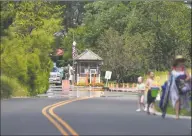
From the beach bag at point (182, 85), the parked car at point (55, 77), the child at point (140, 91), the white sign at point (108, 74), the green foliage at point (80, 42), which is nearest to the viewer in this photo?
the beach bag at point (182, 85)

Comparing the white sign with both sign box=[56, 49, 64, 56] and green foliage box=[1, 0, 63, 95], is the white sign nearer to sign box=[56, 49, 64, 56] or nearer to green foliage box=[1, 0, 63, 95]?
sign box=[56, 49, 64, 56]

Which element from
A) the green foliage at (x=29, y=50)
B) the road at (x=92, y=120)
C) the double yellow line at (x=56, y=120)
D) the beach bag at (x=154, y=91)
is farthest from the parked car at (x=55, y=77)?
the beach bag at (x=154, y=91)

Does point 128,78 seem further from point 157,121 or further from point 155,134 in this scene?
point 155,134

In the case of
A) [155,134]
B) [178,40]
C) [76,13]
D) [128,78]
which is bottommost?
[155,134]

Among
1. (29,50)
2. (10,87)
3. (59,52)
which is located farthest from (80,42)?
(10,87)

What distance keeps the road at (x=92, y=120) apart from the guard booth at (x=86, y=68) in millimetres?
1991

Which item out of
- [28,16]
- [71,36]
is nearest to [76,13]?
[71,36]

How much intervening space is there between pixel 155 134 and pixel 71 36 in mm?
10680

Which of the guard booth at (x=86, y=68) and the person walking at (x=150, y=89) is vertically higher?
the guard booth at (x=86, y=68)

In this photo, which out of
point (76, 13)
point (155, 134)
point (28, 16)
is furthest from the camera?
point (28, 16)

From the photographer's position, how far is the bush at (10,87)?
16155mm

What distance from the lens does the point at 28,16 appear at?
27297mm

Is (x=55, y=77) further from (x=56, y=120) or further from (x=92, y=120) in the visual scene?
(x=92, y=120)

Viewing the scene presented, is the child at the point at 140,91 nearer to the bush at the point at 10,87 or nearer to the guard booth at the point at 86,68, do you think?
the guard booth at the point at 86,68
